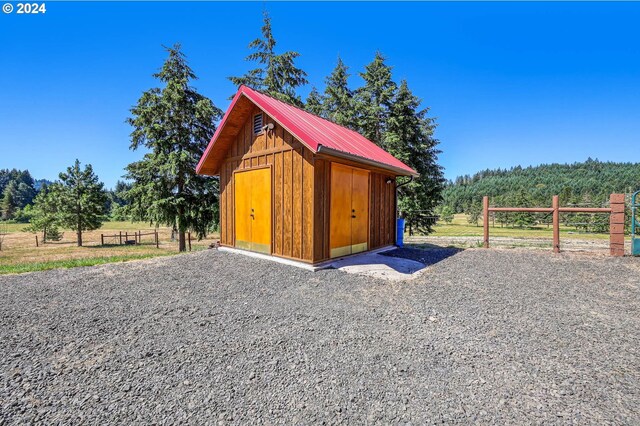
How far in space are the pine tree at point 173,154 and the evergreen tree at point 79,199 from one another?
53.8 feet

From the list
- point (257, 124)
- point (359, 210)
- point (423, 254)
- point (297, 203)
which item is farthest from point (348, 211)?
point (257, 124)

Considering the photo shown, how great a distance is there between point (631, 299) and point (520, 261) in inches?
117

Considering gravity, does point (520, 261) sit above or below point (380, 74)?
below

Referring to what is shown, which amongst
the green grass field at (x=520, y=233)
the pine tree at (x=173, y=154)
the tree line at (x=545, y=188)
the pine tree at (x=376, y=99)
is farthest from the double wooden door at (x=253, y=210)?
the tree line at (x=545, y=188)

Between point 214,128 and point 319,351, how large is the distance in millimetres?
16402

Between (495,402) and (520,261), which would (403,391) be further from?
(520,261)

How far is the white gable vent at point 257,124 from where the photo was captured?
27.0 ft

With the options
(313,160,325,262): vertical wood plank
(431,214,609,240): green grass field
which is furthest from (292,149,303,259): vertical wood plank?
(431,214,609,240): green grass field

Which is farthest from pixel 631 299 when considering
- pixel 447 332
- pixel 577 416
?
pixel 577 416

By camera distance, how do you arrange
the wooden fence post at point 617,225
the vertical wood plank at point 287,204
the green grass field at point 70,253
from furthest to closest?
1. the wooden fence post at point 617,225
2. the green grass field at point 70,253
3. the vertical wood plank at point 287,204

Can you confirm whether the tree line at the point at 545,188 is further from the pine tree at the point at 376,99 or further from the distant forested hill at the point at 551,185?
the pine tree at the point at 376,99

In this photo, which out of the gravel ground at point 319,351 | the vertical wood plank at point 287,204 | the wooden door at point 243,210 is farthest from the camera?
the wooden door at point 243,210

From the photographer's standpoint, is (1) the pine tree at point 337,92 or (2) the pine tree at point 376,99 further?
(1) the pine tree at point 337,92

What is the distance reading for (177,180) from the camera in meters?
15.5
